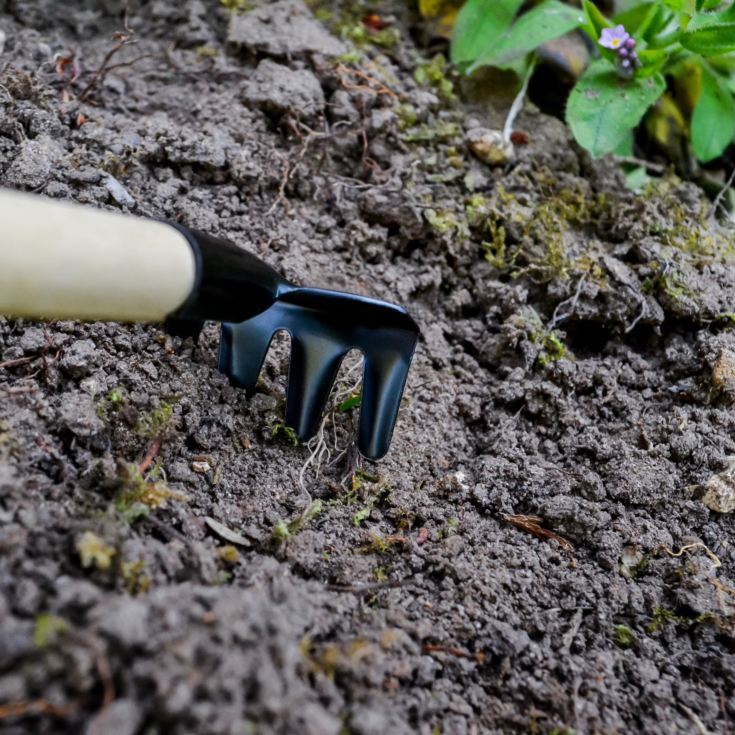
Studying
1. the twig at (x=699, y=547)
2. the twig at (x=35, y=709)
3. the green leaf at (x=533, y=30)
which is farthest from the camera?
the green leaf at (x=533, y=30)

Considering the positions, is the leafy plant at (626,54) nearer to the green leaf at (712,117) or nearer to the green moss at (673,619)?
the green leaf at (712,117)

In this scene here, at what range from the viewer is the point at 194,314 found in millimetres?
1104

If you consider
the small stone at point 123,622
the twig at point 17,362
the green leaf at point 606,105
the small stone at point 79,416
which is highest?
the green leaf at point 606,105

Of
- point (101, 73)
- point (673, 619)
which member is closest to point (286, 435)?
point (673, 619)

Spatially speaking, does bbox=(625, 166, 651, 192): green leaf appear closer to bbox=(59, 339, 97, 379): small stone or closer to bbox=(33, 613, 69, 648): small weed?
bbox=(59, 339, 97, 379): small stone

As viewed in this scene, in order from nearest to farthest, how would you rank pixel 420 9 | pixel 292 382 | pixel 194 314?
pixel 194 314
pixel 292 382
pixel 420 9

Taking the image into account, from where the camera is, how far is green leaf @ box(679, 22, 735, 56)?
1.57 meters

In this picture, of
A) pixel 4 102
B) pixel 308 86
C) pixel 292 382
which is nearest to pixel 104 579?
pixel 292 382

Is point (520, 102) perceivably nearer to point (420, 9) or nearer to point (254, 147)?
point (420, 9)

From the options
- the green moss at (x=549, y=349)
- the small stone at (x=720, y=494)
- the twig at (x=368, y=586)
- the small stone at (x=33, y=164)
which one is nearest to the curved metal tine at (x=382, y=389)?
the twig at (x=368, y=586)

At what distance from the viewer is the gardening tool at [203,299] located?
90 cm

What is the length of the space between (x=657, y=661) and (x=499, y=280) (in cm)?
82

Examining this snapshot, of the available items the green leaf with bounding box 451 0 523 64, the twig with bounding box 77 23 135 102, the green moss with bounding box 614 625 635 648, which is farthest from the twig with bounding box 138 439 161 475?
the green leaf with bounding box 451 0 523 64

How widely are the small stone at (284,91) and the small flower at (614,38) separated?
634 mm
